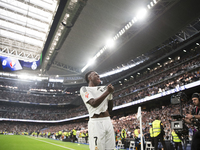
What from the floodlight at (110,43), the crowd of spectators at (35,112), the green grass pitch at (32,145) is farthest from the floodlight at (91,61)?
the green grass pitch at (32,145)

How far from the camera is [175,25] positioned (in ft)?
72.1

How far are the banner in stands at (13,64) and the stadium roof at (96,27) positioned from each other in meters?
1.15

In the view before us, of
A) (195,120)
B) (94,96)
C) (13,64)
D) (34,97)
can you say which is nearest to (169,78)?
(195,120)

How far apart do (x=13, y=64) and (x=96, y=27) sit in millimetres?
15928

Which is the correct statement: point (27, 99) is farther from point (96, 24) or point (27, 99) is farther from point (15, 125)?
point (96, 24)

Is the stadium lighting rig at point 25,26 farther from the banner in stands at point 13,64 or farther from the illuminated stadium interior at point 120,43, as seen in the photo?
the banner in stands at point 13,64

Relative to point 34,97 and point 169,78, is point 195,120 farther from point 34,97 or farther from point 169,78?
point 34,97

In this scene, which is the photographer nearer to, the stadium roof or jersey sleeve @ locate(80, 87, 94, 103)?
jersey sleeve @ locate(80, 87, 94, 103)

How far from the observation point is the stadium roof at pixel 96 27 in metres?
18.7

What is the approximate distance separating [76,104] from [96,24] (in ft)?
119

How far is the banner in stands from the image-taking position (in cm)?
2775

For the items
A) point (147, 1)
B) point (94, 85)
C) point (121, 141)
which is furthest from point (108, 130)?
point (147, 1)

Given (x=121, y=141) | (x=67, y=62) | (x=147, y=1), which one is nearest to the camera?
(x=121, y=141)

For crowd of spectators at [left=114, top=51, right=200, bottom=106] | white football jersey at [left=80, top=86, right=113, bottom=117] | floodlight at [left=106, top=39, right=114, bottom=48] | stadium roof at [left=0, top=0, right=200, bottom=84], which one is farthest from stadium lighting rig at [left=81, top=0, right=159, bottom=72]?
white football jersey at [left=80, top=86, right=113, bottom=117]
